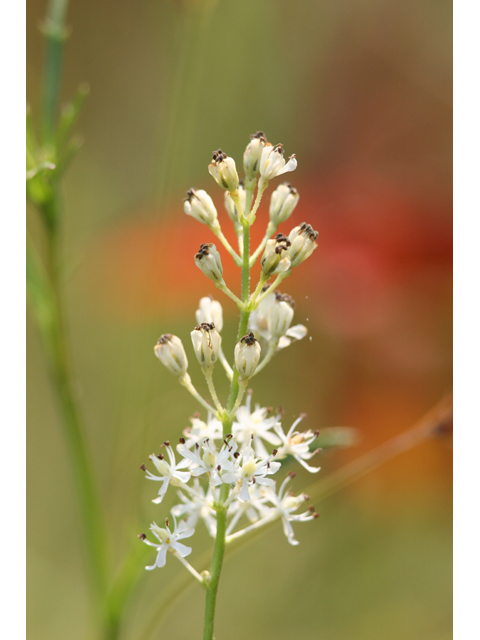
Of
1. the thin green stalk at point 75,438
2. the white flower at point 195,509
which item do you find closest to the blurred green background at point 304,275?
the thin green stalk at point 75,438

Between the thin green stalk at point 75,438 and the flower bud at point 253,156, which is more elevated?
the flower bud at point 253,156

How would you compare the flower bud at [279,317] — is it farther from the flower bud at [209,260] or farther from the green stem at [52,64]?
the green stem at [52,64]

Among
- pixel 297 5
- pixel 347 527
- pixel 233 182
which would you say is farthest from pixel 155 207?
pixel 233 182

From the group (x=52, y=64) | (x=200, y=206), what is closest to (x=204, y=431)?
(x=200, y=206)

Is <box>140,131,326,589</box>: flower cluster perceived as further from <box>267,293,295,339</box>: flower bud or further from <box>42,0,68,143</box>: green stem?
<box>42,0,68,143</box>: green stem

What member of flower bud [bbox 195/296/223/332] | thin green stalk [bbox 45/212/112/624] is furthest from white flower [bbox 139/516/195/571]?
thin green stalk [bbox 45/212/112/624]

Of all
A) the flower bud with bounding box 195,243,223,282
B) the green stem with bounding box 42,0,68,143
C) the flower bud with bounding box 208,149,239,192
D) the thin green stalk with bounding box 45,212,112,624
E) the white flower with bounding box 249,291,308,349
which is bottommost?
the thin green stalk with bounding box 45,212,112,624

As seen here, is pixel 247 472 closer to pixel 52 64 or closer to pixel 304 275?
pixel 52 64
